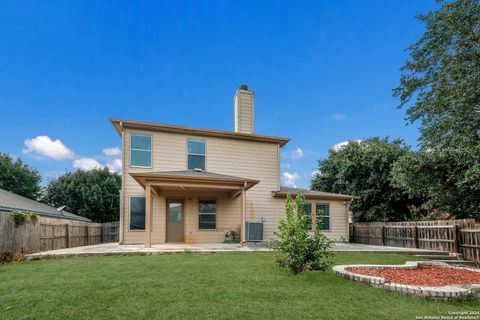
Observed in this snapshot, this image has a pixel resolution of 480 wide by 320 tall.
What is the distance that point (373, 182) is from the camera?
18.3 meters

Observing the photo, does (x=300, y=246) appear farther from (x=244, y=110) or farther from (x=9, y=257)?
(x=244, y=110)

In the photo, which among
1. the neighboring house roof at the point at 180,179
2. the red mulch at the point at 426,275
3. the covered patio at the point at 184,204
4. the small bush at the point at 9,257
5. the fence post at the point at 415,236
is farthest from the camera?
the fence post at the point at 415,236

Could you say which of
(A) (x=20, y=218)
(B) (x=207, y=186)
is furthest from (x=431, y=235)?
(A) (x=20, y=218)

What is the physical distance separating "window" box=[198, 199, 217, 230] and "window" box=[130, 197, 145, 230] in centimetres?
224

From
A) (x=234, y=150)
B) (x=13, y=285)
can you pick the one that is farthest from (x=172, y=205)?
(x=13, y=285)

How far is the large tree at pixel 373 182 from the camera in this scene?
59.1ft

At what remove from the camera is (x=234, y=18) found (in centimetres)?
1427

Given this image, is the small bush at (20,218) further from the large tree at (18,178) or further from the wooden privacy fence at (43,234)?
the large tree at (18,178)

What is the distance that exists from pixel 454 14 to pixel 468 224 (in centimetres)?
726

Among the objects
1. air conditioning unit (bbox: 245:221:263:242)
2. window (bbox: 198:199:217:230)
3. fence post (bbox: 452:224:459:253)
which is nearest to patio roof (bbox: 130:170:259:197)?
window (bbox: 198:199:217:230)

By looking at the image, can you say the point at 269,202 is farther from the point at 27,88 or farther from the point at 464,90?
the point at 27,88

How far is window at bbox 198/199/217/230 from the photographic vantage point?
12758mm

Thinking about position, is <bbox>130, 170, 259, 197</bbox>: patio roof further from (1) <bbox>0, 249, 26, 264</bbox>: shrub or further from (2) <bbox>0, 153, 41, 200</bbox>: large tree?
(2) <bbox>0, 153, 41, 200</bbox>: large tree

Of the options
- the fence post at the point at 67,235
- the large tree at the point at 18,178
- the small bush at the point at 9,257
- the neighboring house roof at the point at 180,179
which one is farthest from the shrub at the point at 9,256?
the large tree at the point at 18,178
